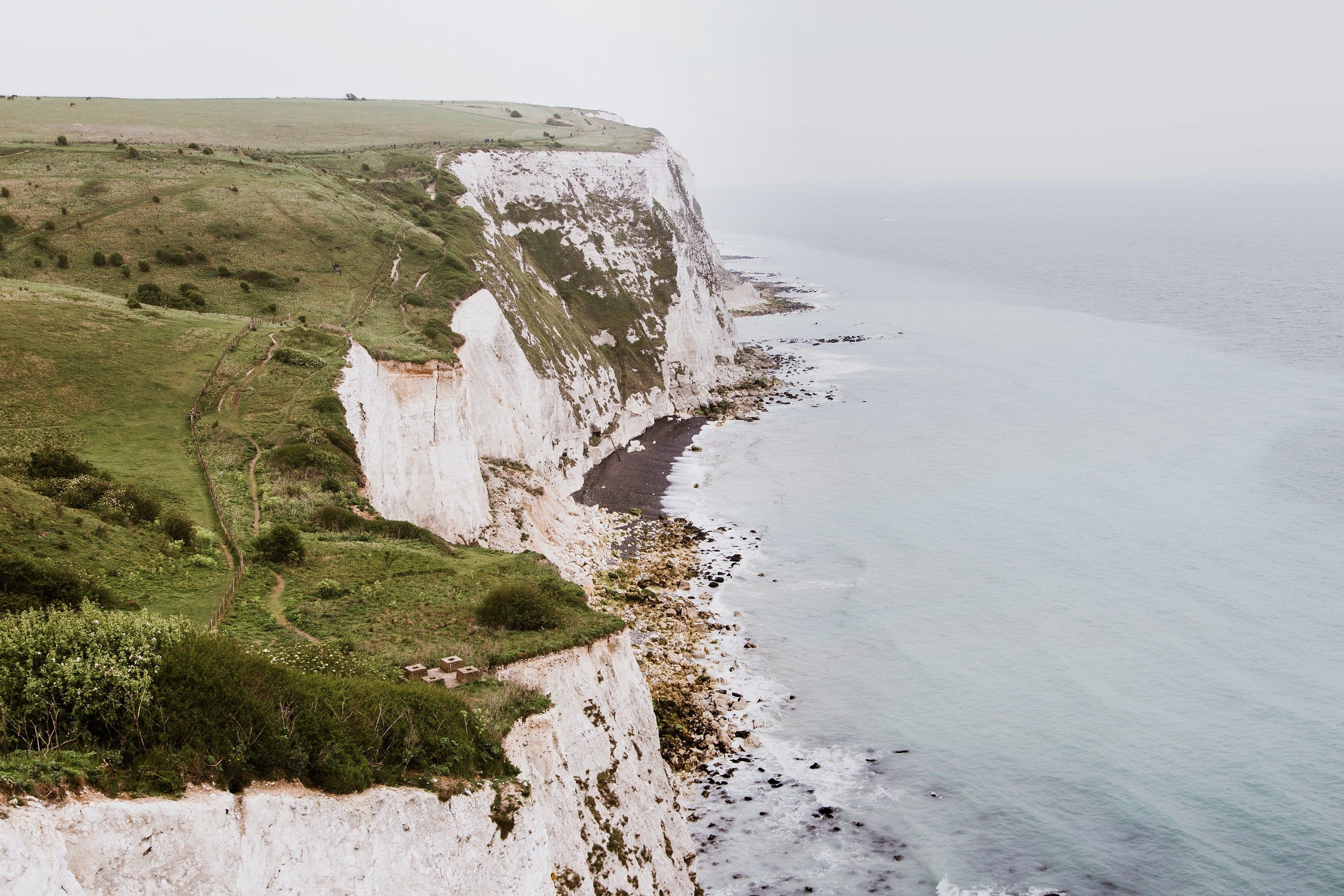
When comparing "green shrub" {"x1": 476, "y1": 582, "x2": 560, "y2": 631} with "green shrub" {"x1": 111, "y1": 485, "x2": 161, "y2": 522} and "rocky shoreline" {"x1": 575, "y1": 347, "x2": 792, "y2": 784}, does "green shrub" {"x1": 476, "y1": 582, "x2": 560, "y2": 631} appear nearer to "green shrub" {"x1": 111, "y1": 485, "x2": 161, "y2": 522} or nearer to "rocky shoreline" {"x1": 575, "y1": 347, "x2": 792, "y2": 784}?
"green shrub" {"x1": 111, "y1": 485, "x2": 161, "y2": 522}

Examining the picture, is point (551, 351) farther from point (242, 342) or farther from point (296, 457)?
point (296, 457)

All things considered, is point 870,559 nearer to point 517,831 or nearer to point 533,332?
point 533,332

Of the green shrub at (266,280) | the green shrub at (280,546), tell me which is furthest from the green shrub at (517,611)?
the green shrub at (266,280)

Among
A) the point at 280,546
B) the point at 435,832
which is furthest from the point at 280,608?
the point at 435,832

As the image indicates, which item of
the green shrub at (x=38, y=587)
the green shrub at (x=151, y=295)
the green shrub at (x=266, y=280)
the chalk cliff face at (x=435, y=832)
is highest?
the green shrub at (x=266, y=280)

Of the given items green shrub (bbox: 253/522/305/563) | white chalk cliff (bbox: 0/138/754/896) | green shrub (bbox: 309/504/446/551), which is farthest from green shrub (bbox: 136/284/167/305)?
green shrub (bbox: 253/522/305/563)

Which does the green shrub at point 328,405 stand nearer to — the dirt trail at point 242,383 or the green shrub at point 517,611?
the dirt trail at point 242,383
